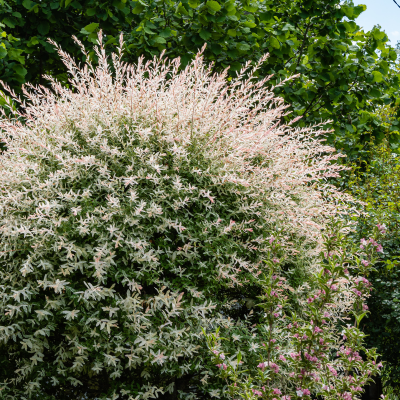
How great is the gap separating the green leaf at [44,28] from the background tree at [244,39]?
2 cm

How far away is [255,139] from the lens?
11.4 feet

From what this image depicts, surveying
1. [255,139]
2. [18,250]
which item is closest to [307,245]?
[255,139]

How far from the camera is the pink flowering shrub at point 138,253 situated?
2768 mm

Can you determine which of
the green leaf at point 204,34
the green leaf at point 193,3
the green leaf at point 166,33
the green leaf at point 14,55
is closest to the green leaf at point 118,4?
the green leaf at point 166,33

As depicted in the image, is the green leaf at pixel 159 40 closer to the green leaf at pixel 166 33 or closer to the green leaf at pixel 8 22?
the green leaf at pixel 166 33

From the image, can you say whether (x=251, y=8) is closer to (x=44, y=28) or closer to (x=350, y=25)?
(x=350, y=25)

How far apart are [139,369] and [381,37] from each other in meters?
5.77

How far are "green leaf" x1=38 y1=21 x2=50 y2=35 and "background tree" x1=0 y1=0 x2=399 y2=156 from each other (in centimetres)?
2

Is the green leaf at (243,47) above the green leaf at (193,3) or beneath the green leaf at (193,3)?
above

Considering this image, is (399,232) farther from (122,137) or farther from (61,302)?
(61,302)

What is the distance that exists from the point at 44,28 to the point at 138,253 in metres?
4.89

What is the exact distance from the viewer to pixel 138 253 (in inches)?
110

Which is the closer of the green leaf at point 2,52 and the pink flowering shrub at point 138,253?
the pink flowering shrub at point 138,253

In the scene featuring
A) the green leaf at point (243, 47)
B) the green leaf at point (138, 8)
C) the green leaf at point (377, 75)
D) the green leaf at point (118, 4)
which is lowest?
the green leaf at point (118, 4)
